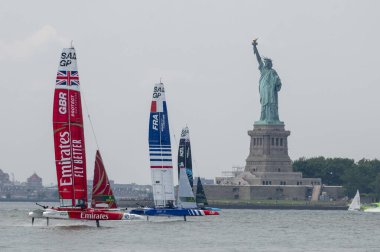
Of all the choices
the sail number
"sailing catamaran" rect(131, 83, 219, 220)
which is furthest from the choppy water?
the sail number

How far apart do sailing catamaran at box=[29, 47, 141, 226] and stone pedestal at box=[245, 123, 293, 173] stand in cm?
11542

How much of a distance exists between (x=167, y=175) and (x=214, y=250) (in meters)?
21.0

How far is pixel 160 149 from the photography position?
94188mm

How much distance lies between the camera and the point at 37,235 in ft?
262

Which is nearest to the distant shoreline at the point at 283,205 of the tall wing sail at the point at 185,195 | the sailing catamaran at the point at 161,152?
the tall wing sail at the point at 185,195

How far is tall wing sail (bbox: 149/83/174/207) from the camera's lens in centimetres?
9375

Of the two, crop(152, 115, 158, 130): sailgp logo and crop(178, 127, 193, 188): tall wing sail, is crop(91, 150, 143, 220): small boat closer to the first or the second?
crop(152, 115, 158, 130): sailgp logo

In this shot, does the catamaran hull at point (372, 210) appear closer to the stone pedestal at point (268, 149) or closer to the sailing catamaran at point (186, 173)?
the stone pedestal at point (268, 149)

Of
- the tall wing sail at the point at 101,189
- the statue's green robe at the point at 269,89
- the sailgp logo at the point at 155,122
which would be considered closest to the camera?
the tall wing sail at the point at 101,189

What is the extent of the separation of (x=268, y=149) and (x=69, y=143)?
117235mm

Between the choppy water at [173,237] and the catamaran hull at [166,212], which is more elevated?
the catamaran hull at [166,212]

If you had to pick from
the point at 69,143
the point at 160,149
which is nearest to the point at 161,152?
the point at 160,149

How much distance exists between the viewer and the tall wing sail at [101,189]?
282 feet

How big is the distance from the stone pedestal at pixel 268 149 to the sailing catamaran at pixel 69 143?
115 meters
